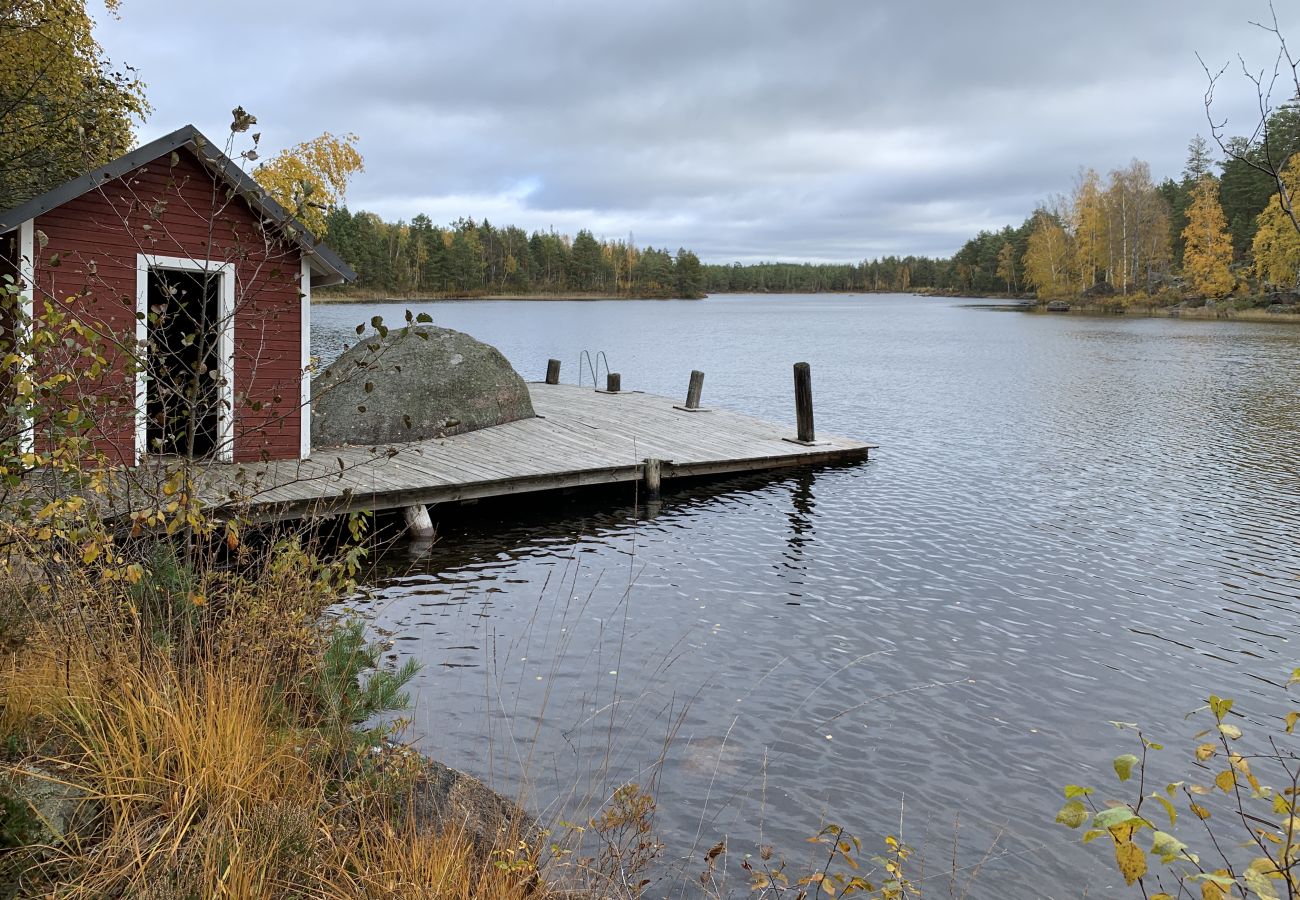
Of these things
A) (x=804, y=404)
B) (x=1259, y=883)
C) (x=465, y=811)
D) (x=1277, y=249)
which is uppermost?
(x=1277, y=249)

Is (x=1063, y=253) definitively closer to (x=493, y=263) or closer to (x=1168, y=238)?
(x=1168, y=238)

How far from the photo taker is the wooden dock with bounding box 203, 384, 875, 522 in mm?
11531

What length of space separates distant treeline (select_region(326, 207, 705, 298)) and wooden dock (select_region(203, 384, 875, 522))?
80.3 m

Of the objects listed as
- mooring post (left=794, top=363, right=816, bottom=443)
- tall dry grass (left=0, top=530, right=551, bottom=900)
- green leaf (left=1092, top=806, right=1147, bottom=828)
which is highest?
mooring post (left=794, top=363, right=816, bottom=443)

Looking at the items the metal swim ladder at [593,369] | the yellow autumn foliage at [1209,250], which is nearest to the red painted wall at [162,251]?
the metal swim ladder at [593,369]

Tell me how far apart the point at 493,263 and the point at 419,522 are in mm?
140160

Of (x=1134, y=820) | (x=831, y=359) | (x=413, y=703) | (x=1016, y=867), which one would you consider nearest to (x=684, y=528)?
(x=413, y=703)

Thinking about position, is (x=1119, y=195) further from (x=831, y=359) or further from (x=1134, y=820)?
(x=1134, y=820)

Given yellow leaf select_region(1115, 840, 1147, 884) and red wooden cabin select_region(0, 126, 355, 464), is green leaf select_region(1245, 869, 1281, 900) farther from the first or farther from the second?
red wooden cabin select_region(0, 126, 355, 464)

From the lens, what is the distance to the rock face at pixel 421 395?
1459cm

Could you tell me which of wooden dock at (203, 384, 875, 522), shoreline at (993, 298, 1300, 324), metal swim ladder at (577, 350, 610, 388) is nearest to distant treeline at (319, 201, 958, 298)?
metal swim ladder at (577, 350, 610, 388)

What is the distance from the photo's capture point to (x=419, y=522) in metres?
12.6

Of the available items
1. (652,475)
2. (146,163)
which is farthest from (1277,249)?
(146,163)

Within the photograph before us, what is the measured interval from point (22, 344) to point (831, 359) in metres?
46.6
